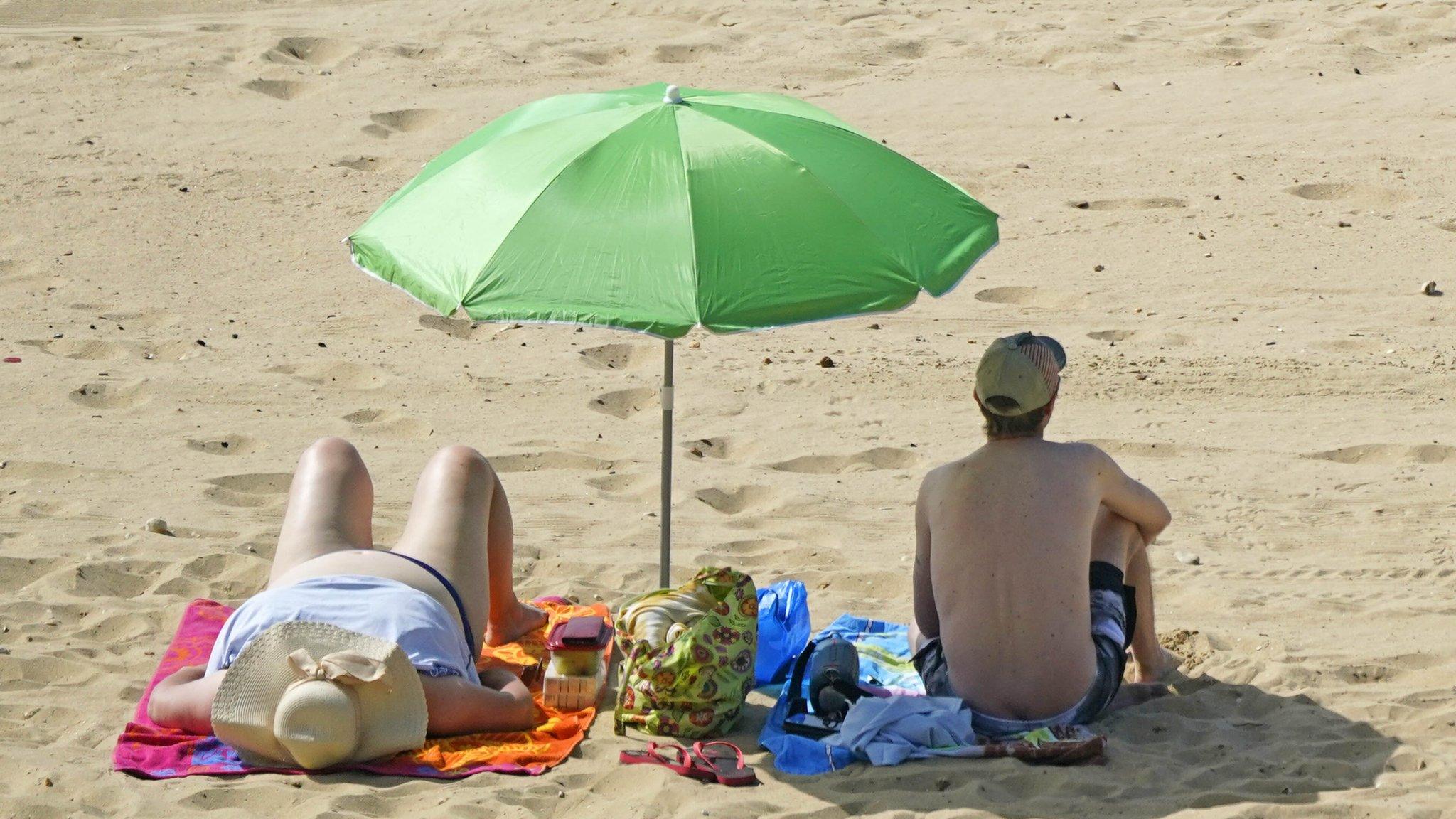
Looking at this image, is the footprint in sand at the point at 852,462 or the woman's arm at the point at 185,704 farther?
the footprint in sand at the point at 852,462

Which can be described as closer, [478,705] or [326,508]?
[478,705]

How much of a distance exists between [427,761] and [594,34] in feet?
24.9

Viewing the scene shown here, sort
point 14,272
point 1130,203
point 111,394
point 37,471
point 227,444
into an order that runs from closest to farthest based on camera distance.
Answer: point 37,471, point 227,444, point 111,394, point 14,272, point 1130,203

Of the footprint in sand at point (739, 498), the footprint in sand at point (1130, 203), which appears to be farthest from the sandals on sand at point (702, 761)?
the footprint in sand at point (1130, 203)

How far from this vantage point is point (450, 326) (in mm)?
7207

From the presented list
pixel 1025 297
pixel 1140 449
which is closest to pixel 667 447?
pixel 1140 449

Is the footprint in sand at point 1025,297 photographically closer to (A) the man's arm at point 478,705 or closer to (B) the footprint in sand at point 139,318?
(B) the footprint in sand at point 139,318

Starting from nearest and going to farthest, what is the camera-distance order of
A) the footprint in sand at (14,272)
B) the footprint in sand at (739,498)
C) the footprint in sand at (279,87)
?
the footprint in sand at (739,498) → the footprint in sand at (14,272) → the footprint in sand at (279,87)

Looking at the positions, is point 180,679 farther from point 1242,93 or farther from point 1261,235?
point 1242,93

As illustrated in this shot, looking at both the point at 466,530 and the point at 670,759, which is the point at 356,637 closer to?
the point at 466,530

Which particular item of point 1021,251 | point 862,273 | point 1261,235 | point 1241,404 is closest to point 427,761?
point 862,273

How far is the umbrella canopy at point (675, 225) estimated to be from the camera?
3.31m

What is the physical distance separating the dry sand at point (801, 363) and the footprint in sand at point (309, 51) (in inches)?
1.2

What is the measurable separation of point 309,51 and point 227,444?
512cm
